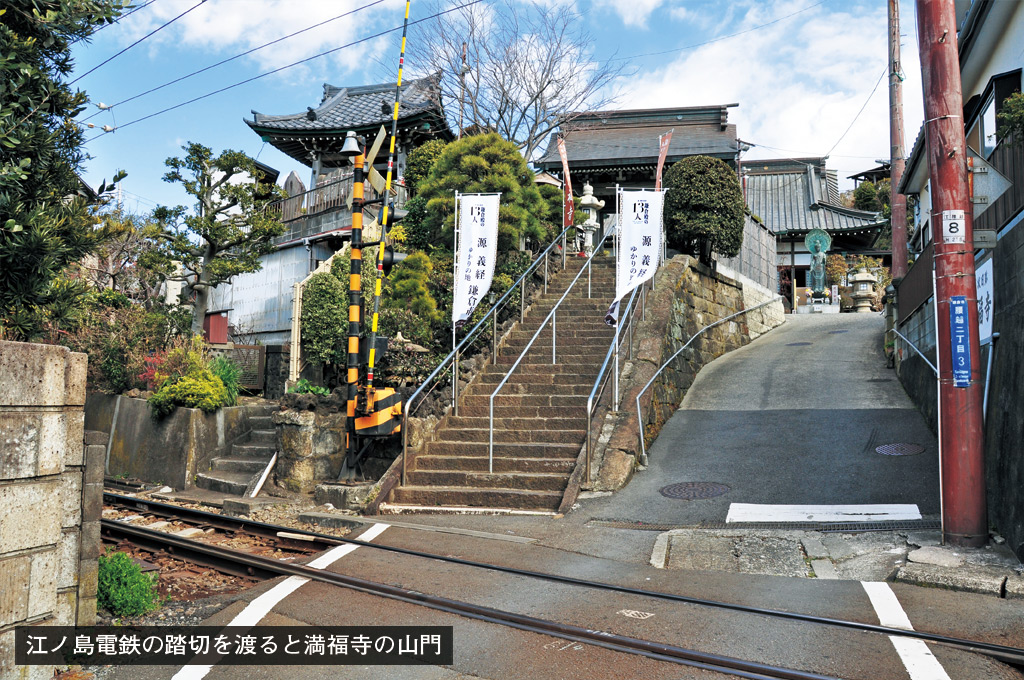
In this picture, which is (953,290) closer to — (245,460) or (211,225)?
(245,460)

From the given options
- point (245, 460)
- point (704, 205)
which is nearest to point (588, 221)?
point (704, 205)

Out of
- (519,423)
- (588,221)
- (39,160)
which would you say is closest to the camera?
(39,160)

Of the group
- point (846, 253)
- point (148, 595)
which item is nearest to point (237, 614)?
point (148, 595)

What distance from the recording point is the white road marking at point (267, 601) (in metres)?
4.51

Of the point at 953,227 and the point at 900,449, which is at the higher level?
the point at 953,227

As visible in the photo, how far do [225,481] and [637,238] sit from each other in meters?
7.83

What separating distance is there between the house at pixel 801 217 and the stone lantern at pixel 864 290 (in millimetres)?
3379

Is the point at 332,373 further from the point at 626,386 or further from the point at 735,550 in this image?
the point at 735,550

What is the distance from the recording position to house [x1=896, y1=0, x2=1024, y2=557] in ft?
22.2

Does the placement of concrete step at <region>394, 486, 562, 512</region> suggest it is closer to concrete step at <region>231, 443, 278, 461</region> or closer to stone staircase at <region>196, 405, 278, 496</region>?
stone staircase at <region>196, 405, 278, 496</region>

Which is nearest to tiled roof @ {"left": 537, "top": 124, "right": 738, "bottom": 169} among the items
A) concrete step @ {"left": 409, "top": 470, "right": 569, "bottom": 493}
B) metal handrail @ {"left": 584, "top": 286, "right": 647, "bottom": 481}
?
metal handrail @ {"left": 584, "top": 286, "right": 647, "bottom": 481}

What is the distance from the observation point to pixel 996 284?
7629 mm

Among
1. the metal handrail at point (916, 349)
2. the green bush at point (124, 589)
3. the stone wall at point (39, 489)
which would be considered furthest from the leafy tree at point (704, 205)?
the stone wall at point (39, 489)

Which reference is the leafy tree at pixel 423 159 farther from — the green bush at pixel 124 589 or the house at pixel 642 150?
the green bush at pixel 124 589
